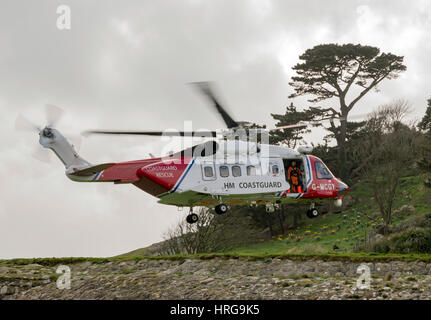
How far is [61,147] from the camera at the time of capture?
2770 cm

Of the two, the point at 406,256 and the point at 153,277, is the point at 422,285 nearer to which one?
the point at 406,256

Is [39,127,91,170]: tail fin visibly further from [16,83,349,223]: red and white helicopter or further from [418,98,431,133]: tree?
[418,98,431,133]: tree

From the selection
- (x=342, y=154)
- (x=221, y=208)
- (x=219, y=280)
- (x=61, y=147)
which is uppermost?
(x=342, y=154)

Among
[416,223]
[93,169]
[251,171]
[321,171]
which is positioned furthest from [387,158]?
[93,169]

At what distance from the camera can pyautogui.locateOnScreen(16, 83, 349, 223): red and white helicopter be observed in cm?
2736

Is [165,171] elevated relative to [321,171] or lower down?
lower down

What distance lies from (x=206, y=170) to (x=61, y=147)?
6702 millimetres

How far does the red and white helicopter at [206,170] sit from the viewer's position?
1077 inches

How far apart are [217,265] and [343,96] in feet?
141

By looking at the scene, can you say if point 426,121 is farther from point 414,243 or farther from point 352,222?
point 414,243

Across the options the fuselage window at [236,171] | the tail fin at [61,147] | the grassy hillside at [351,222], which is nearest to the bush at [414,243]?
the grassy hillside at [351,222]

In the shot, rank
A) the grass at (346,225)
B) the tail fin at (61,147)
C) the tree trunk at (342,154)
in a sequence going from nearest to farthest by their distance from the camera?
1. the tail fin at (61,147)
2. the grass at (346,225)
3. the tree trunk at (342,154)

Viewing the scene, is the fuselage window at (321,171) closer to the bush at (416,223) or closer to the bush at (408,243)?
the bush at (408,243)

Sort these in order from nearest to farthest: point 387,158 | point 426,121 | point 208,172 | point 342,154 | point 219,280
→ point 208,172 → point 219,280 → point 387,158 → point 342,154 → point 426,121
